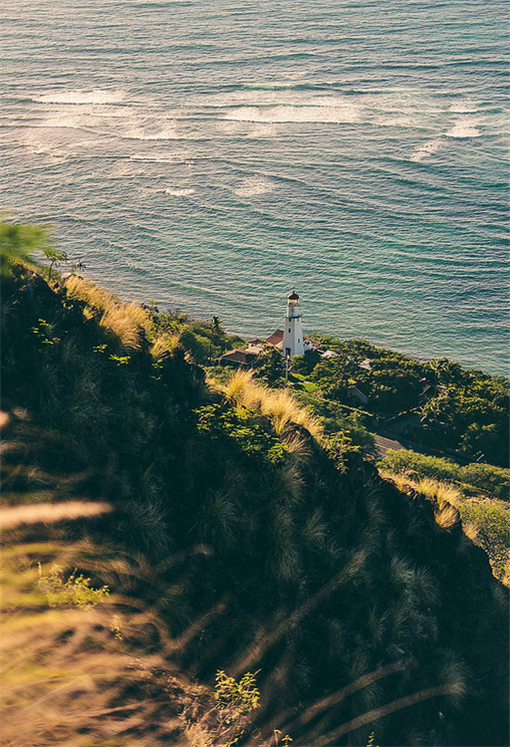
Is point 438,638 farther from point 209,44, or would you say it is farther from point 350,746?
point 209,44

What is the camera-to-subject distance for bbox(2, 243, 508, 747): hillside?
8.26 m

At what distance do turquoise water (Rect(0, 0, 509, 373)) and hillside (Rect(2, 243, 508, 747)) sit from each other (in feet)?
183

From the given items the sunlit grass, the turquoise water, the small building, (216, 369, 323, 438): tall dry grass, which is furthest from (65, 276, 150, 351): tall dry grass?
the small building

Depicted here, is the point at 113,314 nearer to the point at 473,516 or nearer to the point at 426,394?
the point at 473,516

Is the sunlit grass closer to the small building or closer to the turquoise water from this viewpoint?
the small building

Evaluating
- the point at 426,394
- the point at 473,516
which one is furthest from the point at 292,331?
the point at 473,516

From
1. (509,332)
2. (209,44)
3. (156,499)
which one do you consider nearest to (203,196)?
(509,332)

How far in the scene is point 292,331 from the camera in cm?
7444

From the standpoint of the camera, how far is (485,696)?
11.2 meters

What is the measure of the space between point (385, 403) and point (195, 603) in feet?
187

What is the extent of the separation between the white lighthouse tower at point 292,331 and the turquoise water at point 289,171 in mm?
9263

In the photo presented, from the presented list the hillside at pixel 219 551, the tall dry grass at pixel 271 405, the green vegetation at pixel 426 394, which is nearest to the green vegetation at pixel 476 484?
the green vegetation at pixel 426 394

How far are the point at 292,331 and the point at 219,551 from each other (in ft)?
213

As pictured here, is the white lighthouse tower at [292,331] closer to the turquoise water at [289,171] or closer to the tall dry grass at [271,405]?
the turquoise water at [289,171]
